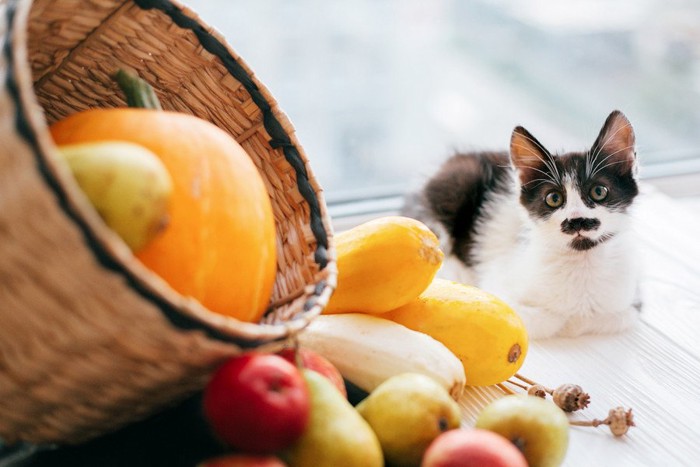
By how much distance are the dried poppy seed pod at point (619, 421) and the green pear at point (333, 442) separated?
29 centimetres

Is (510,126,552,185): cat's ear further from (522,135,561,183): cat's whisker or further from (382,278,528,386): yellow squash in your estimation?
(382,278,528,386): yellow squash

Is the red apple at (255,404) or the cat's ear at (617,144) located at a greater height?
the cat's ear at (617,144)

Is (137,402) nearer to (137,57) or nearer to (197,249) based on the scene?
(197,249)

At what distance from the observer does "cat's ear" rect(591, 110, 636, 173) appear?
0.91 m

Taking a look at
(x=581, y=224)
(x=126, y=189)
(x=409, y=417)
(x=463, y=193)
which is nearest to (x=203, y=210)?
(x=126, y=189)

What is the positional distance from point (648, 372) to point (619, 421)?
6.4 inches

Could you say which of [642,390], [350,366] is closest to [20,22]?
[350,366]

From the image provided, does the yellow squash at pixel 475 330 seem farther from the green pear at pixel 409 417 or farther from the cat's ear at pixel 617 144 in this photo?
the cat's ear at pixel 617 144

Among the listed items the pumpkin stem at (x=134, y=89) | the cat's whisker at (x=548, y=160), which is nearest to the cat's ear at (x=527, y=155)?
the cat's whisker at (x=548, y=160)

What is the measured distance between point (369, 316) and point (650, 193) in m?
0.79

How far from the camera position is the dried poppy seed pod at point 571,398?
0.73 meters

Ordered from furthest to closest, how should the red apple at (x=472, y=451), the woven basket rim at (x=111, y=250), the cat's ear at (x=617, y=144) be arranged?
the cat's ear at (x=617, y=144) → the red apple at (x=472, y=451) → the woven basket rim at (x=111, y=250)

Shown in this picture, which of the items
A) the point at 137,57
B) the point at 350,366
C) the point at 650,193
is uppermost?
the point at 137,57

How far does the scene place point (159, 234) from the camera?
482 millimetres
